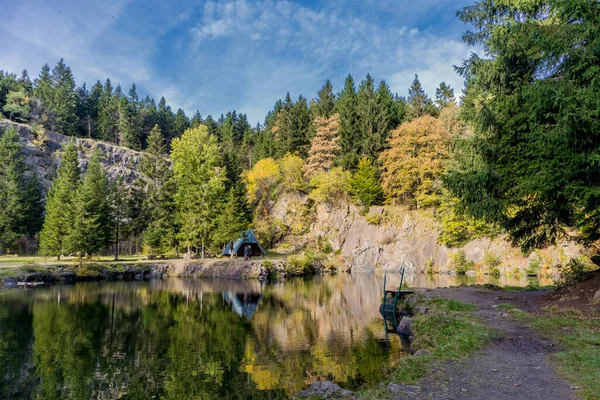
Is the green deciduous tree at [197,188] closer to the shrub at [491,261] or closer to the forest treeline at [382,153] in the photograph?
the forest treeline at [382,153]

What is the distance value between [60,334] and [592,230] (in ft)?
67.8

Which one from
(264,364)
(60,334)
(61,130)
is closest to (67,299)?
(60,334)

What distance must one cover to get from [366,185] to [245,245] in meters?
17.7

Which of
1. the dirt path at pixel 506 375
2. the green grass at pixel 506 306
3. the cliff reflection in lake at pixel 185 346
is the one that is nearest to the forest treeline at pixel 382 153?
the green grass at pixel 506 306

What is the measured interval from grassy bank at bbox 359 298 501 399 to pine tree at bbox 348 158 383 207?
109 feet

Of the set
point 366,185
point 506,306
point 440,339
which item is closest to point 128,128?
point 366,185

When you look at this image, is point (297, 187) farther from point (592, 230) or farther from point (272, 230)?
point (592, 230)

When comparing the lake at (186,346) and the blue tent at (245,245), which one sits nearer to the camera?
the lake at (186,346)

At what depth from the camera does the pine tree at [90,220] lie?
3669 centimetres

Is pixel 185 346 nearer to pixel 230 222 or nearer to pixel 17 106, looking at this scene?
pixel 230 222

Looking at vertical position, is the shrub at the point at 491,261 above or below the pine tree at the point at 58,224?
below

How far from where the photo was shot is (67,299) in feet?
72.8

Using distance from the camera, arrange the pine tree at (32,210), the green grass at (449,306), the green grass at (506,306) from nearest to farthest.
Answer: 1. the green grass at (506,306)
2. the green grass at (449,306)
3. the pine tree at (32,210)

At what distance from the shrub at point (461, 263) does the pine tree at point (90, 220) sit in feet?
129
